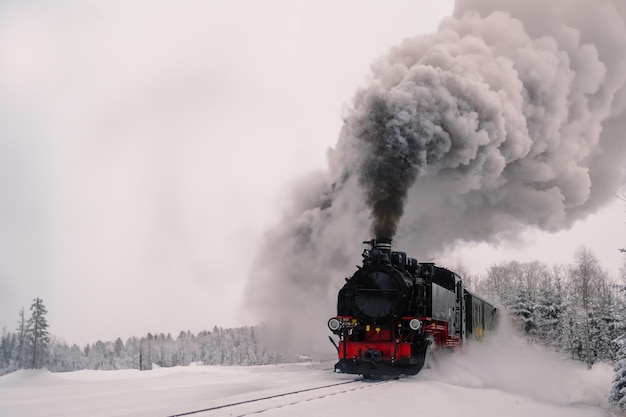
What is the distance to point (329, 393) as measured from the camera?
10.8 m

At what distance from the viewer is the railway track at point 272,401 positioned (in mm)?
8458

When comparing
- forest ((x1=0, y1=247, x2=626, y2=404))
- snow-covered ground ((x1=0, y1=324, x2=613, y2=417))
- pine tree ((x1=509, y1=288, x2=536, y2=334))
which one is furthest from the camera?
pine tree ((x1=509, y1=288, x2=536, y2=334))

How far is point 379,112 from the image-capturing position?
21172 millimetres

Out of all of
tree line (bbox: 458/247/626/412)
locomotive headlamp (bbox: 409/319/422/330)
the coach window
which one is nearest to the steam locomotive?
locomotive headlamp (bbox: 409/319/422/330)

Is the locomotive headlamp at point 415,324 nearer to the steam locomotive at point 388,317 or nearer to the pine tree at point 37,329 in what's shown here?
the steam locomotive at point 388,317

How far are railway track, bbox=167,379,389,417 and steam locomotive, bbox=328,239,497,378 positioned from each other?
4.10 ft

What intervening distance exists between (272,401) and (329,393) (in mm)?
1461

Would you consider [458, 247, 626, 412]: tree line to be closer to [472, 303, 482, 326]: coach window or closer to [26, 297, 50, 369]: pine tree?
[472, 303, 482, 326]: coach window

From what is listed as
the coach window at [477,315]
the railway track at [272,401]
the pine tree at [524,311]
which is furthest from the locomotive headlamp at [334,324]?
the pine tree at [524,311]

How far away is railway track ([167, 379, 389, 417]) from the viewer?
27.7 ft

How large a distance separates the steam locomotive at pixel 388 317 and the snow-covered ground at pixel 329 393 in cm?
55

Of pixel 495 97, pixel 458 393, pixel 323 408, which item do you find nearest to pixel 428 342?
pixel 458 393

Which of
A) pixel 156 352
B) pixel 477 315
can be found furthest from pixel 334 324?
pixel 156 352

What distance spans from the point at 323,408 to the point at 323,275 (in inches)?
902
